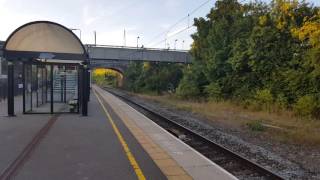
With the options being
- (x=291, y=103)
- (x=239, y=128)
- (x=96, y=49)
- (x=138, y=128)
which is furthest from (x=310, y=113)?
(x=96, y=49)

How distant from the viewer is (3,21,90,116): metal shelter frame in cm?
1959

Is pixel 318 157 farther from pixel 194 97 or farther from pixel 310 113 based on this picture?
pixel 194 97

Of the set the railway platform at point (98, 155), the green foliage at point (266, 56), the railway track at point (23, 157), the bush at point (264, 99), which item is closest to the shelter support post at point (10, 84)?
the railway platform at point (98, 155)

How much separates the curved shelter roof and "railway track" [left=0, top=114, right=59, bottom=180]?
186 inches

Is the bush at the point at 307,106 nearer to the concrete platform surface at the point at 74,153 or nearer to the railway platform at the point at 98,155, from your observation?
the railway platform at the point at 98,155

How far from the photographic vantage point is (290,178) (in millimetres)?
9188

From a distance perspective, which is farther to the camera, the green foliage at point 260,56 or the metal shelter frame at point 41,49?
the green foliage at point 260,56

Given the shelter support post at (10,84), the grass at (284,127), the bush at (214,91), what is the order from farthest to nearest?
the bush at (214,91) → the shelter support post at (10,84) → the grass at (284,127)

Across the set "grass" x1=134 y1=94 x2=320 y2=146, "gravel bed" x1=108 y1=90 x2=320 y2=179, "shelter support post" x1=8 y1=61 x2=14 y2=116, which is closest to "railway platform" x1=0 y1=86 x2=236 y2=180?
"gravel bed" x1=108 y1=90 x2=320 y2=179

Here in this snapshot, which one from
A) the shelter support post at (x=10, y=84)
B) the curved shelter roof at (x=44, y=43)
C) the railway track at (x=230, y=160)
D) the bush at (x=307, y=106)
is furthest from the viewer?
→ the bush at (x=307, y=106)

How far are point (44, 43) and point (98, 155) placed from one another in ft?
39.5

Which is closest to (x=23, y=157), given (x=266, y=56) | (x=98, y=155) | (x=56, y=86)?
(x=98, y=155)

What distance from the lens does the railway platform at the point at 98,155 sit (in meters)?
8.52

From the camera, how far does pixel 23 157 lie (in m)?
10.1
